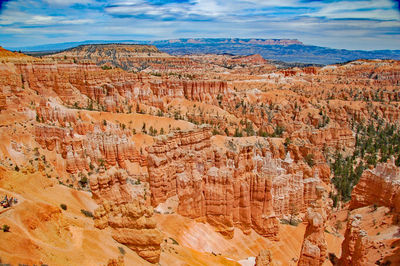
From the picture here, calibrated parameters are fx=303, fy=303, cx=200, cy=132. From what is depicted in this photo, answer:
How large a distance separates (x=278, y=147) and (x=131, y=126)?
22.7 m

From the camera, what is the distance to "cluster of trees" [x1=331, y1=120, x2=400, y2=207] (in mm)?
39434

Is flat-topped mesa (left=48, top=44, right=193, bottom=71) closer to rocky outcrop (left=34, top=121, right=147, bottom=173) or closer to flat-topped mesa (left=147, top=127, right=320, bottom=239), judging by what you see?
rocky outcrop (left=34, top=121, right=147, bottom=173)

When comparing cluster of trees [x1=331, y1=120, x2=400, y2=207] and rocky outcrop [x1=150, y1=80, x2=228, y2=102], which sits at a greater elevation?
rocky outcrop [x1=150, y1=80, x2=228, y2=102]

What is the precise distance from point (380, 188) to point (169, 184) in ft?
56.9

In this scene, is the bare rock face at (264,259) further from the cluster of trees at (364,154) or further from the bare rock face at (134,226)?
the cluster of trees at (364,154)

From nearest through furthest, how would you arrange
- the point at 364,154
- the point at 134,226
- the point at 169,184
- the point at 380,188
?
the point at 134,226 → the point at 169,184 → the point at 380,188 → the point at 364,154

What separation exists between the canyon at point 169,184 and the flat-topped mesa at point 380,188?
10 cm

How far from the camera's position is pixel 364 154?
5253 centimetres

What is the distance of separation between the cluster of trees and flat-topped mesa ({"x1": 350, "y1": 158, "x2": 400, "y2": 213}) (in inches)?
311

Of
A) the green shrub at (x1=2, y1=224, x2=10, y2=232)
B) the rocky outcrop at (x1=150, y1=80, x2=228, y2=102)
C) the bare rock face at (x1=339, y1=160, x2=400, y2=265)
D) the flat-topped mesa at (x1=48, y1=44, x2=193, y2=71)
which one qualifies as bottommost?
the bare rock face at (x1=339, y1=160, x2=400, y2=265)

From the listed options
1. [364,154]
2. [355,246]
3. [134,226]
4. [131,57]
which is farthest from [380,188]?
[131,57]

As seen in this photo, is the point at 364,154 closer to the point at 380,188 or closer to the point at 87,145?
the point at 380,188

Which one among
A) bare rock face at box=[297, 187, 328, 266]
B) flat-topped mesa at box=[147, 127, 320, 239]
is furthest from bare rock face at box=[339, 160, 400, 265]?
flat-topped mesa at box=[147, 127, 320, 239]

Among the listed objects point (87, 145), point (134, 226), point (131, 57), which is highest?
point (131, 57)
